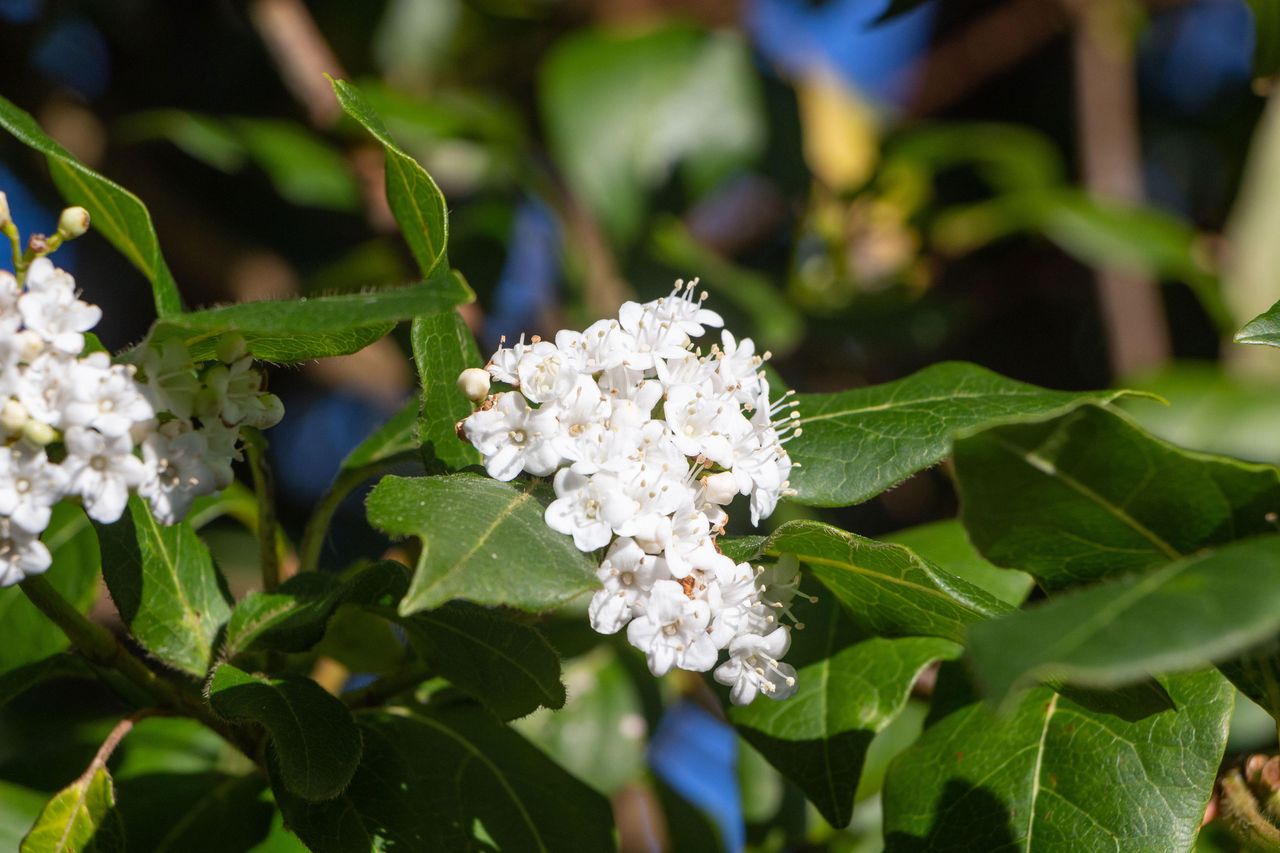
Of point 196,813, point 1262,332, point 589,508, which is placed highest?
point 1262,332

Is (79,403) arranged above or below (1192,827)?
above

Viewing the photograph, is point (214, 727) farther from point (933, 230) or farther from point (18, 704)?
point (933, 230)

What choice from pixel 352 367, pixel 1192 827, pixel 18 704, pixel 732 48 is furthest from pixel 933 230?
pixel 18 704

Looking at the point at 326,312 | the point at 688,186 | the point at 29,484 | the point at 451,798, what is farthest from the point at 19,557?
the point at 688,186

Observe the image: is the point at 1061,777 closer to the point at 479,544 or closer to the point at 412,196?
the point at 479,544

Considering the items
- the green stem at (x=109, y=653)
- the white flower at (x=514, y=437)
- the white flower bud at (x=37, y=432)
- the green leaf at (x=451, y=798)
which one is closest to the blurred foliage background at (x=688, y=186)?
the green leaf at (x=451, y=798)

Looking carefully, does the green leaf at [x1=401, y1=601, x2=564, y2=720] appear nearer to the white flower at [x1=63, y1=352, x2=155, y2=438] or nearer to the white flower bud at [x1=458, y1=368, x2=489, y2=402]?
the white flower bud at [x1=458, y1=368, x2=489, y2=402]
